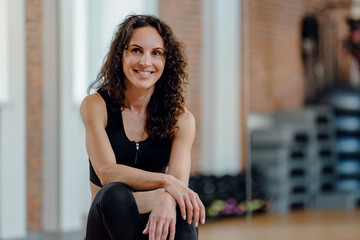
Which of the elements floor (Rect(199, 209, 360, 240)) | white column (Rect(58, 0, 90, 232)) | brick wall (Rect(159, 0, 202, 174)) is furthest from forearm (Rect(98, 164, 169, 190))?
brick wall (Rect(159, 0, 202, 174))

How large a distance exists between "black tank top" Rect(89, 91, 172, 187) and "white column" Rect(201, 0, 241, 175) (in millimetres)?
1781

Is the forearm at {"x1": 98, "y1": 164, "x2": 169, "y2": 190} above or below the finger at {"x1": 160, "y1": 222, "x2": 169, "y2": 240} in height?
above

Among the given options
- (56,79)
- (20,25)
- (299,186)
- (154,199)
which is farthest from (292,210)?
(154,199)

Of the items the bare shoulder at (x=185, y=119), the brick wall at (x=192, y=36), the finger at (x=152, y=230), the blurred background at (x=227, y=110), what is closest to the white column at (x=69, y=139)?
the blurred background at (x=227, y=110)

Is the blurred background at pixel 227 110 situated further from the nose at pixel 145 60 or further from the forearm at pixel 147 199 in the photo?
the forearm at pixel 147 199

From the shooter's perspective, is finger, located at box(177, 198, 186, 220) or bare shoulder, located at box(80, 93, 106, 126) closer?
finger, located at box(177, 198, 186, 220)

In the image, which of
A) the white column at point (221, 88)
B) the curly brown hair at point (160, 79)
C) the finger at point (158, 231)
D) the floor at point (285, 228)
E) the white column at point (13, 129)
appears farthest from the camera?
the white column at point (221, 88)

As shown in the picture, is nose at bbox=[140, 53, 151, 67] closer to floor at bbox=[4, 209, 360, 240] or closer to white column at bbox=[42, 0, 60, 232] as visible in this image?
white column at bbox=[42, 0, 60, 232]

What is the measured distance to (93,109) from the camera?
1529 mm

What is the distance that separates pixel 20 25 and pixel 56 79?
0.96 ft

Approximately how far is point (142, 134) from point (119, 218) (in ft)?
0.94

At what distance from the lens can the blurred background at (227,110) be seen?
103 inches

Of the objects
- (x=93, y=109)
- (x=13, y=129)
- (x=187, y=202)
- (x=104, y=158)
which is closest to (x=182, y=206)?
(x=187, y=202)

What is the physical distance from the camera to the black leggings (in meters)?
1.34
